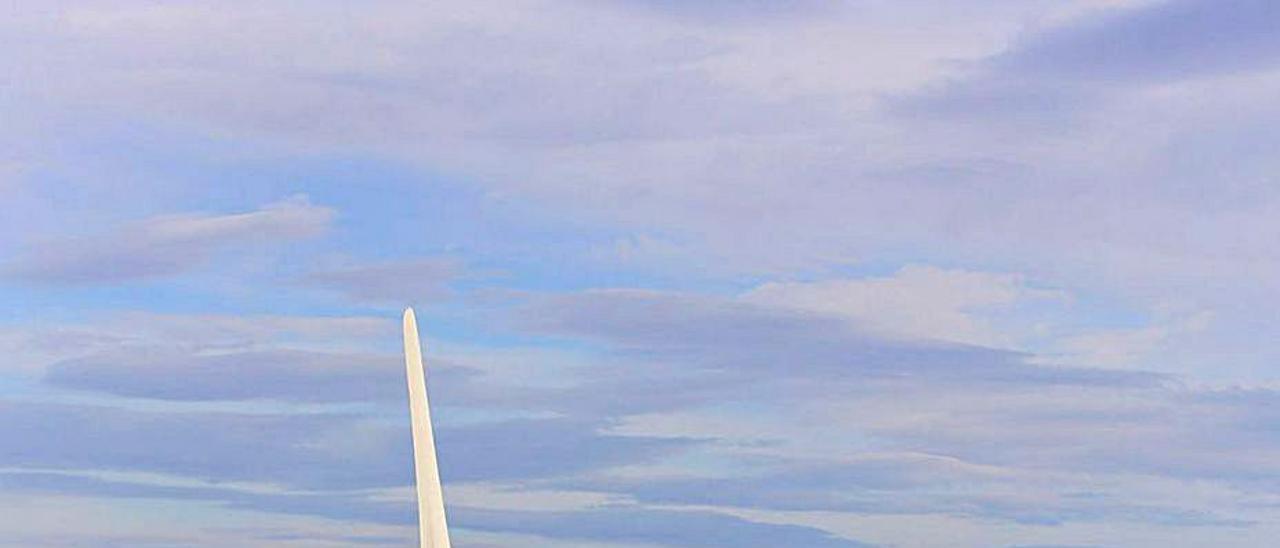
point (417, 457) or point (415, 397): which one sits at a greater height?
point (415, 397)

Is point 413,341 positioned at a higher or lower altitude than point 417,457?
higher

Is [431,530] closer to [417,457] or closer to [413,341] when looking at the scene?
[417,457]

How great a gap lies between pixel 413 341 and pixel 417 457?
7.78 meters

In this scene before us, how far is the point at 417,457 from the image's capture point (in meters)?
57.9

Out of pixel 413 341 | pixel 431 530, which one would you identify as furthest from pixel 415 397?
pixel 431 530

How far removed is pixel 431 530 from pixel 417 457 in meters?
4.89

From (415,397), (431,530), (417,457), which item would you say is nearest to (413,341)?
(415,397)

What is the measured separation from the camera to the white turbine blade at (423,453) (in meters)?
56.7

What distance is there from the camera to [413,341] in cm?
5831

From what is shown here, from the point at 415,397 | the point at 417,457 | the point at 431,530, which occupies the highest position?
the point at 415,397

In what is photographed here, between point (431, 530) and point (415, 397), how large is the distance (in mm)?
8949

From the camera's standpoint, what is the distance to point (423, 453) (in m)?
57.9

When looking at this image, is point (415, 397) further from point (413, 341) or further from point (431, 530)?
point (431, 530)

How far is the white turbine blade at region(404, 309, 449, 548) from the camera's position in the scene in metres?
56.7
